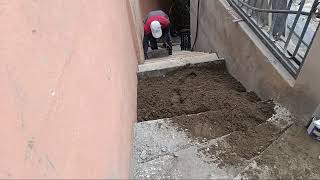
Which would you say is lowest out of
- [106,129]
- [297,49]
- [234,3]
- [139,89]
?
[139,89]

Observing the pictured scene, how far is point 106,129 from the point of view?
4.82 ft

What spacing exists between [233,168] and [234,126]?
0.49 meters

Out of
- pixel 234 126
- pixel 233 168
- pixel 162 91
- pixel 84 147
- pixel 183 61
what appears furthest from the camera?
pixel 183 61

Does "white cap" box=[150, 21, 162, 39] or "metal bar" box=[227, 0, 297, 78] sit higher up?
"metal bar" box=[227, 0, 297, 78]

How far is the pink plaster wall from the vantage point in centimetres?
98

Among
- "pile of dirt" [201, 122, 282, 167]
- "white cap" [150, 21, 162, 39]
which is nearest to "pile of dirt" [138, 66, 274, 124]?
"pile of dirt" [201, 122, 282, 167]

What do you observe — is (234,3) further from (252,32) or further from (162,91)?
(162,91)

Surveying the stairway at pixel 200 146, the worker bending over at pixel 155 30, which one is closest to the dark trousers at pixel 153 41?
the worker bending over at pixel 155 30

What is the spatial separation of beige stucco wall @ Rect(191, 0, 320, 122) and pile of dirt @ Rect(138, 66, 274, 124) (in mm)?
131

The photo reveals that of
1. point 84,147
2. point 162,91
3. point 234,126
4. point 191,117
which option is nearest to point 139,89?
point 162,91

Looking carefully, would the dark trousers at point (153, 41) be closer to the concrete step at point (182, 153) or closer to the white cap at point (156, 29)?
the white cap at point (156, 29)

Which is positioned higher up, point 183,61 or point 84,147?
point 84,147

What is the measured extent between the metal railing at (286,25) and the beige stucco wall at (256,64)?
0.21 feet

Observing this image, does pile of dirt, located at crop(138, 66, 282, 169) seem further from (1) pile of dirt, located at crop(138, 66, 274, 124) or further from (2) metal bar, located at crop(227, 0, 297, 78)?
(2) metal bar, located at crop(227, 0, 297, 78)
